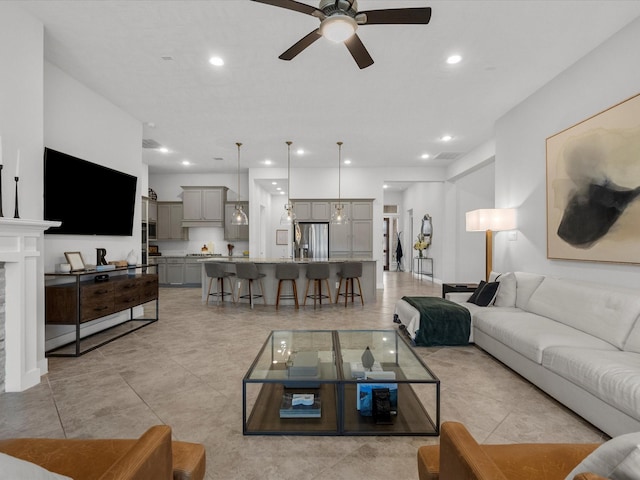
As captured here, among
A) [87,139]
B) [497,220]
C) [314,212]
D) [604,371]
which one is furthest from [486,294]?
[87,139]

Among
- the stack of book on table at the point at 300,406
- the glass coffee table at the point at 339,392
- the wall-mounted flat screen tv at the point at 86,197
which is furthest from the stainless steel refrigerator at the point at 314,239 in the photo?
the stack of book on table at the point at 300,406

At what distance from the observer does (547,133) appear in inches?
161

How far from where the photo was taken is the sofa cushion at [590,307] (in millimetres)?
2576

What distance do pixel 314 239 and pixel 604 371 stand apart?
705cm

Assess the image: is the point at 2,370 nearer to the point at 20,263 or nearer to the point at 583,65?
the point at 20,263

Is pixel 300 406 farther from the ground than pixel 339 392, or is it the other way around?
pixel 339 392

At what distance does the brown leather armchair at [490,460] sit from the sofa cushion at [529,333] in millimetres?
1491

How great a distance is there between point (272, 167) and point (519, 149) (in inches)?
226

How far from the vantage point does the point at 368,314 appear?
559 cm

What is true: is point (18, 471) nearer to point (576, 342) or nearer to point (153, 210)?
point (576, 342)

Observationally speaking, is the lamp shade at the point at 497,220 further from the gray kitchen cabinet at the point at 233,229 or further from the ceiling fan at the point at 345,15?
the gray kitchen cabinet at the point at 233,229

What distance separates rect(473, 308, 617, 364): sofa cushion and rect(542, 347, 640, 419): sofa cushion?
11 centimetres

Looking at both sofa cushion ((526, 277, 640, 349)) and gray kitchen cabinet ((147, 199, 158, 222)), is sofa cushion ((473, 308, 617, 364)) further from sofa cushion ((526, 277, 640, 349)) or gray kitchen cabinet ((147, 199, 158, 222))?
gray kitchen cabinet ((147, 199, 158, 222))

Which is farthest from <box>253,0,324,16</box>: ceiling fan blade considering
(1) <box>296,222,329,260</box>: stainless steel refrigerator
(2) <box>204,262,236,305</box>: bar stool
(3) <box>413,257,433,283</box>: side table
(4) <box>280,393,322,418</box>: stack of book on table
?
(3) <box>413,257,433,283</box>: side table
